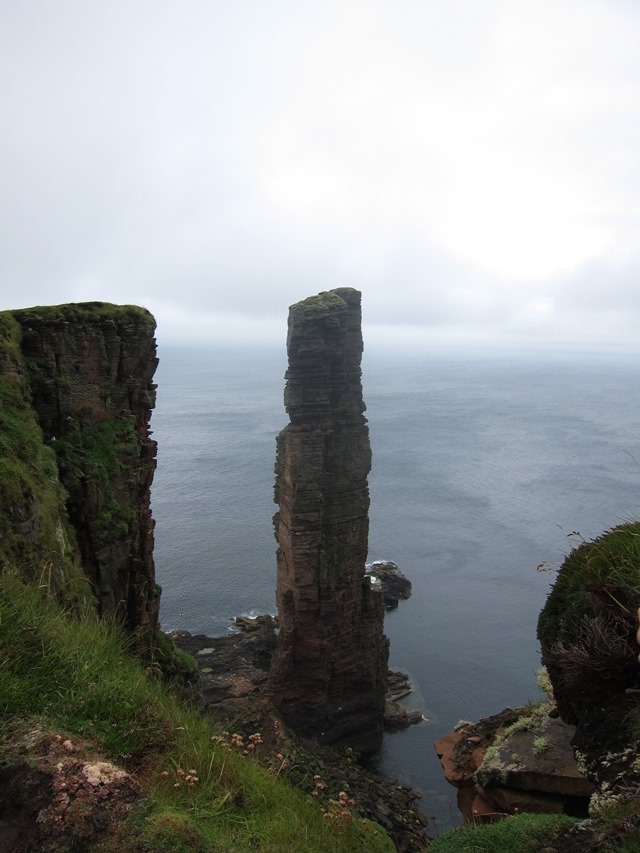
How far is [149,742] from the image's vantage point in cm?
755

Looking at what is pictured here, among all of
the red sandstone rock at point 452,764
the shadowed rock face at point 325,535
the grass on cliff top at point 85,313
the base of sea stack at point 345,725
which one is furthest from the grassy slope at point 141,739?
the base of sea stack at point 345,725

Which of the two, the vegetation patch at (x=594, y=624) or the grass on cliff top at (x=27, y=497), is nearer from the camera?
the vegetation patch at (x=594, y=624)

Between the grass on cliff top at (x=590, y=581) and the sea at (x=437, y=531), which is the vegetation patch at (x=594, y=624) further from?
the sea at (x=437, y=531)

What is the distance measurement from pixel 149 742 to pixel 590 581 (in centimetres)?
805

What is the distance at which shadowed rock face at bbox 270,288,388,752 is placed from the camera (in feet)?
104

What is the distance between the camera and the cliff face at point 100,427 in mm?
16562

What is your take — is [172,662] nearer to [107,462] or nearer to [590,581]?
[107,462]

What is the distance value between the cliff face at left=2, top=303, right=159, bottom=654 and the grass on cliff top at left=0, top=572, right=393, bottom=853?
22.2 ft

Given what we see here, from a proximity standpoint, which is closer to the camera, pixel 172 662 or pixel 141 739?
pixel 141 739

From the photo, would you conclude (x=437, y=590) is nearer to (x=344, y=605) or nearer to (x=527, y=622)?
(x=527, y=622)

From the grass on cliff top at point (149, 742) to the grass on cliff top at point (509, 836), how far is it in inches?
62.6

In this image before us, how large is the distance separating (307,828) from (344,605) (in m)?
26.7

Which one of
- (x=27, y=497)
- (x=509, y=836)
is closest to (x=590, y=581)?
(x=509, y=836)

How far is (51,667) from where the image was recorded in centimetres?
784
